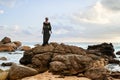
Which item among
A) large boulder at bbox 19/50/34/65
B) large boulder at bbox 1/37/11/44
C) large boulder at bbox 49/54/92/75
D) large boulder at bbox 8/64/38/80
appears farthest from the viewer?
large boulder at bbox 1/37/11/44

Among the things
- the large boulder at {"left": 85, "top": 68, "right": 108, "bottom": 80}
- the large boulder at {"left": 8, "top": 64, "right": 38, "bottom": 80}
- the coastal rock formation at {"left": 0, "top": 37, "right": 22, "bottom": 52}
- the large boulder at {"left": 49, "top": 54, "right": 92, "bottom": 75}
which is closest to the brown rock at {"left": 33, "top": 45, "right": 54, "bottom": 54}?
the large boulder at {"left": 49, "top": 54, "right": 92, "bottom": 75}

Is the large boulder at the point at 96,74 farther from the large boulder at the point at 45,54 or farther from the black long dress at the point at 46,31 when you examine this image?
the black long dress at the point at 46,31

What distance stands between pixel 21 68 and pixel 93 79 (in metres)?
5.39

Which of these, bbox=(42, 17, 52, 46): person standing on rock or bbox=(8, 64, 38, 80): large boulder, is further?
bbox=(42, 17, 52, 46): person standing on rock

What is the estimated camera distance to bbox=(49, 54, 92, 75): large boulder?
2259 cm

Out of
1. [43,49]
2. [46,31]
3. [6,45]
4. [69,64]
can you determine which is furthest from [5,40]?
[69,64]

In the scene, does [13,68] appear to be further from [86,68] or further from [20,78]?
[86,68]

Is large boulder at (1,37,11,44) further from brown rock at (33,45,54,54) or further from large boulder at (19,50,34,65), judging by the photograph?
brown rock at (33,45,54,54)

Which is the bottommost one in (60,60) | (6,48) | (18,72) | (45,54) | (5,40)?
(18,72)

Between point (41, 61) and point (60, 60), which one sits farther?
point (41, 61)

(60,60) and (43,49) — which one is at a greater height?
(43,49)

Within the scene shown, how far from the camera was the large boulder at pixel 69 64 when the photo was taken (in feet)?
74.1

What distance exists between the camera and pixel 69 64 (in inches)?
899

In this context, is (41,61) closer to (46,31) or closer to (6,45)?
(46,31)
